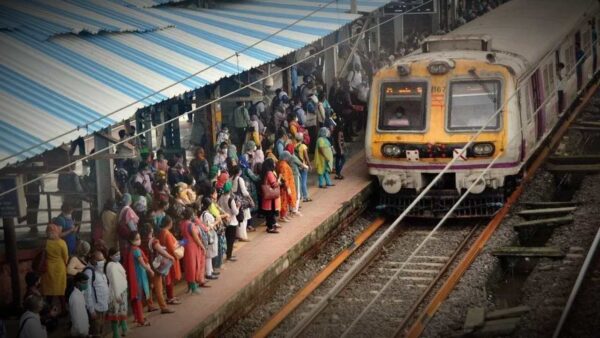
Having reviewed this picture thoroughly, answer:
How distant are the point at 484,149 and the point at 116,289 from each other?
7.10 metres

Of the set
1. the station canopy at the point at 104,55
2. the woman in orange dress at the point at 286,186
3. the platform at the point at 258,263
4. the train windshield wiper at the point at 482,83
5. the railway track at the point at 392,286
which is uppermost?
the station canopy at the point at 104,55

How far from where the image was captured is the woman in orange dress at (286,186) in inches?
675

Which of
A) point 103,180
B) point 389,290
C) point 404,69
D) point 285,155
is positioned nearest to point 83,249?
point 103,180

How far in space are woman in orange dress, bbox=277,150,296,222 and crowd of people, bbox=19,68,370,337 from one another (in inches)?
0.8

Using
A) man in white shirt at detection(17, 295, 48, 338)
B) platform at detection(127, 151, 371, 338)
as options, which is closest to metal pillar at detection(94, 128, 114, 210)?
platform at detection(127, 151, 371, 338)

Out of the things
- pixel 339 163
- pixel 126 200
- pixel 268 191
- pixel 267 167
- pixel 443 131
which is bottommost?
pixel 339 163

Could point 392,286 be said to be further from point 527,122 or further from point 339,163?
point 339,163

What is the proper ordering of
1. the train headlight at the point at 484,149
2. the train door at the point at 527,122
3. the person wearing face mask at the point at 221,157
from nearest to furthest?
1. the person wearing face mask at the point at 221,157
2. the train headlight at the point at 484,149
3. the train door at the point at 527,122

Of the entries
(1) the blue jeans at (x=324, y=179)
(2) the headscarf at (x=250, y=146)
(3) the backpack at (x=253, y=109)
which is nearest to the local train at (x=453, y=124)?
(1) the blue jeans at (x=324, y=179)

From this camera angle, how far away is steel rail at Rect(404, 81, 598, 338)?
13868 millimetres

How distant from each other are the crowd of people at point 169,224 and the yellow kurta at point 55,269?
0.01 meters

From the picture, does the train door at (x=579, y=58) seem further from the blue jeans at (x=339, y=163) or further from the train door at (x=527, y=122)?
the blue jeans at (x=339, y=163)

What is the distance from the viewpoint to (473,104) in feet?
58.3

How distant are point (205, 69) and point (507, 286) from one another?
5274 mm
